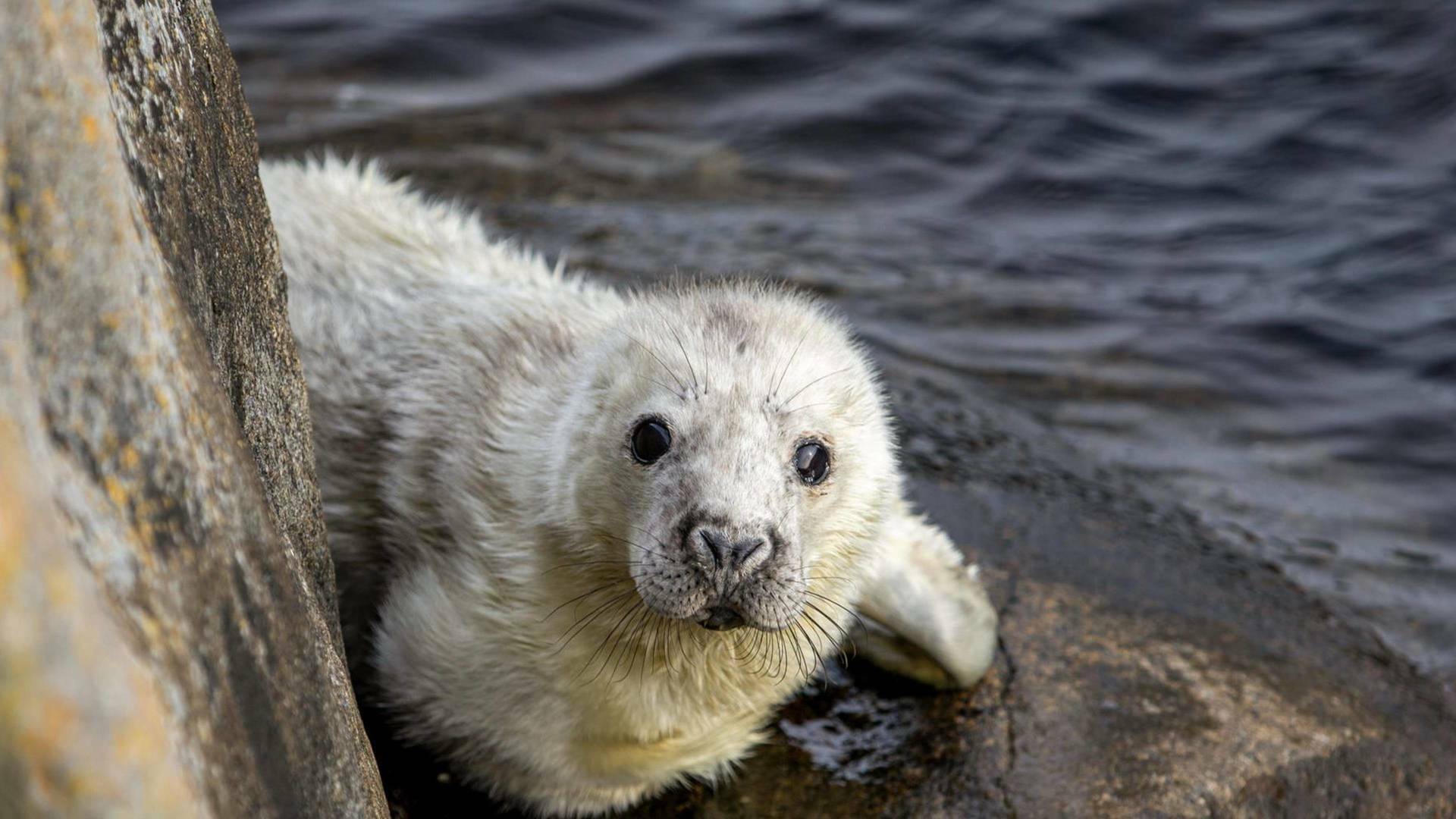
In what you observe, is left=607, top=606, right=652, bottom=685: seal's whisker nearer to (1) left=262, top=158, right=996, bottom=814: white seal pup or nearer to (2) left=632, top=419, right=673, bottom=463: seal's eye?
(1) left=262, top=158, right=996, bottom=814: white seal pup

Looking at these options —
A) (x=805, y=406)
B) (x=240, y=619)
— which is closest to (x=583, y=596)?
(x=805, y=406)

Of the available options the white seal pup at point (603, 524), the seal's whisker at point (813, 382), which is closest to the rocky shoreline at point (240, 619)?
the white seal pup at point (603, 524)

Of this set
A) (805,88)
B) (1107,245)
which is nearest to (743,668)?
(1107,245)

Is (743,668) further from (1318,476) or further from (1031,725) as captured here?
(1318,476)

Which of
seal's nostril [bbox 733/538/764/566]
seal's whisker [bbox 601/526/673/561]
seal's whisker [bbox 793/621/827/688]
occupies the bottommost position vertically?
seal's whisker [bbox 793/621/827/688]

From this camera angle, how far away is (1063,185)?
764cm

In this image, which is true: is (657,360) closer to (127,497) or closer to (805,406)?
(805,406)

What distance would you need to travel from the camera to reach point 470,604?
116 inches

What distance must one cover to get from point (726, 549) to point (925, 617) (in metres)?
1.12

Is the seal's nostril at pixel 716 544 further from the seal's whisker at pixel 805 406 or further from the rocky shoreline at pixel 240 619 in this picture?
the rocky shoreline at pixel 240 619

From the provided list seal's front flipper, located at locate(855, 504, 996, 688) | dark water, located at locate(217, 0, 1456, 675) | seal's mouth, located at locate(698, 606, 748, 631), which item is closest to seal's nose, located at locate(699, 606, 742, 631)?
seal's mouth, located at locate(698, 606, 748, 631)

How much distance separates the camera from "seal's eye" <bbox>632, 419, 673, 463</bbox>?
2676 mm

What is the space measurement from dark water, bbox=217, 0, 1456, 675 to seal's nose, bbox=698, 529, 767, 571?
114 inches

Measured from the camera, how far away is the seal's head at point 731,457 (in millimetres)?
2514
